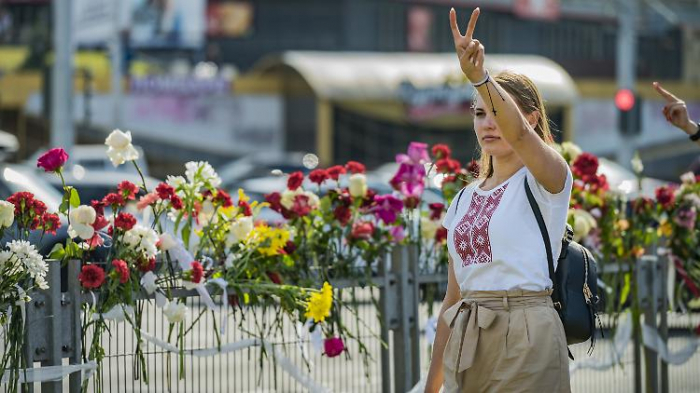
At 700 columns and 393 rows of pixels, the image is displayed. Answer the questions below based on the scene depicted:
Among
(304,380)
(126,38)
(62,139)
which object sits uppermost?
(126,38)

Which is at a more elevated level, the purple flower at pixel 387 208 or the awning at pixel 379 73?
the awning at pixel 379 73

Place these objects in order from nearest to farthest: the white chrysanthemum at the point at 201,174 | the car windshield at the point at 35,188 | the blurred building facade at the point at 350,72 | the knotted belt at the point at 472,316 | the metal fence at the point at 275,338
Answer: the knotted belt at the point at 472,316 → the metal fence at the point at 275,338 → the white chrysanthemum at the point at 201,174 → the car windshield at the point at 35,188 → the blurred building facade at the point at 350,72

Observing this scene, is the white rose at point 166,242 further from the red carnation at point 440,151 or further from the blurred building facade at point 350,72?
the blurred building facade at point 350,72

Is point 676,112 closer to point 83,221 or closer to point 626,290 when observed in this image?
point 626,290

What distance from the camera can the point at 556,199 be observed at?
4.13 metres

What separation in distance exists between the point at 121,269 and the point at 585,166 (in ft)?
9.36

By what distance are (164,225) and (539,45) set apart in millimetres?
46832

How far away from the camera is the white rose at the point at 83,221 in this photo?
200 inches

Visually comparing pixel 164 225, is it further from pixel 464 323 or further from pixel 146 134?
pixel 146 134

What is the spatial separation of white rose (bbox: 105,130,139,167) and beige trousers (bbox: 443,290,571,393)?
1787mm

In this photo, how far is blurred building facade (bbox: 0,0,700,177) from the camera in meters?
35.7

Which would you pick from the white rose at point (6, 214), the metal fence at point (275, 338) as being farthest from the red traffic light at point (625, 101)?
the white rose at point (6, 214)

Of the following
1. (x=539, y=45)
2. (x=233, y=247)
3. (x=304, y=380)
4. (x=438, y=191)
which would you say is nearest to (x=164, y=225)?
(x=233, y=247)

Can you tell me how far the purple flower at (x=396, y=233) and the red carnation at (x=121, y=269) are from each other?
4.89 feet
